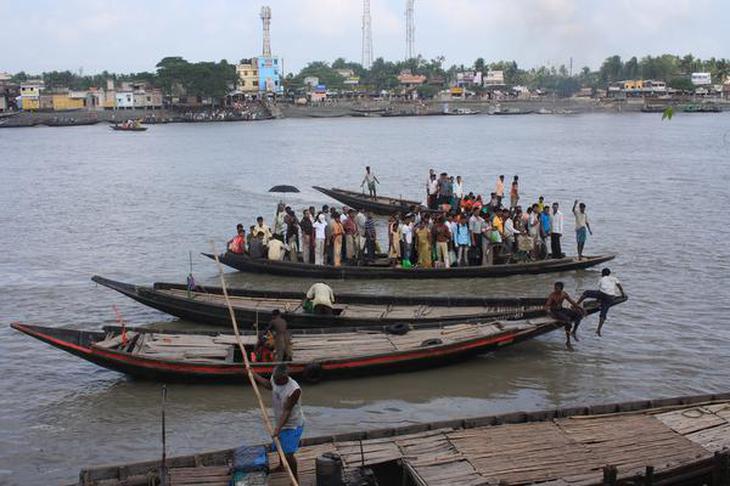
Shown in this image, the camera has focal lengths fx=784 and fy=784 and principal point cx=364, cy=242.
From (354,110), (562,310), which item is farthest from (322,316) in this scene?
(354,110)

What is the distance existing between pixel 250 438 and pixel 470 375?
3.90m

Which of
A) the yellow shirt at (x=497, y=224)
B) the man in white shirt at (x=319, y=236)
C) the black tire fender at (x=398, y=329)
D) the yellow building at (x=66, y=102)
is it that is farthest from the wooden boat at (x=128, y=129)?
the black tire fender at (x=398, y=329)

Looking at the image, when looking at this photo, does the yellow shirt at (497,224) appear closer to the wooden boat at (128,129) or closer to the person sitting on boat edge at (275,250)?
the person sitting on boat edge at (275,250)

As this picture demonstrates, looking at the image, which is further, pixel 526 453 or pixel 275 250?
pixel 275 250

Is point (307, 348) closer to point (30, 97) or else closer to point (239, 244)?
point (239, 244)

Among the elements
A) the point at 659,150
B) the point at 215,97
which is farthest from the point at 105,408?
the point at 215,97

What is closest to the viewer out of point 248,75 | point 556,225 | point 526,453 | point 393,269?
point 526,453

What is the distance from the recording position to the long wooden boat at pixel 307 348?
11922mm

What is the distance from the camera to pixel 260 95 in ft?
449

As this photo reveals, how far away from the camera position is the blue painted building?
449 feet

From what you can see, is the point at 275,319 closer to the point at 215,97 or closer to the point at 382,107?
the point at 215,97

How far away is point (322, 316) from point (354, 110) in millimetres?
133953

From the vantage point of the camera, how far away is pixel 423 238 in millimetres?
18219

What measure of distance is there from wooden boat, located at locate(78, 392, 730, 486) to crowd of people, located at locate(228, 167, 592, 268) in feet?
30.8
